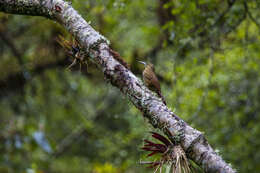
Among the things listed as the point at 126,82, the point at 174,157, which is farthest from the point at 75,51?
the point at 174,157

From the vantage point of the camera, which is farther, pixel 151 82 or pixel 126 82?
pixel 151 82

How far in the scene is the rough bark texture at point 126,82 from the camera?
1.12 metres

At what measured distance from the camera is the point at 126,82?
4.05 feet

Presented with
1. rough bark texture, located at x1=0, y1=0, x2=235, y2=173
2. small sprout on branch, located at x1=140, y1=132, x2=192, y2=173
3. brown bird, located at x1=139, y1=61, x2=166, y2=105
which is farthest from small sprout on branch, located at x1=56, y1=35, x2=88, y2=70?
small sprout on branch, located at x1=140, y1=132, x2=192, y2=173

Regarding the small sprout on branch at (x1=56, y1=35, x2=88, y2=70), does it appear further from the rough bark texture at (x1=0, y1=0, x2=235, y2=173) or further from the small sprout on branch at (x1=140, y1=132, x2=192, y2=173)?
the small sprout on branch at (x1=140, y1=132, x2=192, y2=173)

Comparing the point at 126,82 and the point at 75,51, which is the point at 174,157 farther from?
the point at 75,51

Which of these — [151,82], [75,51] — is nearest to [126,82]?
[151,82]

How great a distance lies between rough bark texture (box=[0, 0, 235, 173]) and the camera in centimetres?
112

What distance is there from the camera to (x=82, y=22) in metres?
1.32

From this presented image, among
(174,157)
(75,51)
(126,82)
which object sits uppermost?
(75,51)

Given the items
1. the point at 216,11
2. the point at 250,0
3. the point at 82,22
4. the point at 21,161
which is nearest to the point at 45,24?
the point at 21,161

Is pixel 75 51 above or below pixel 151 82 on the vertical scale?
above

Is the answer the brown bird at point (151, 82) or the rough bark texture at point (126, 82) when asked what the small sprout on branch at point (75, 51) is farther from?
the brown bird at point (151, 82)

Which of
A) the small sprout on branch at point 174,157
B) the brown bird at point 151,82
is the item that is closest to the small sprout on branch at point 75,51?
the brown bird at point 151,82
